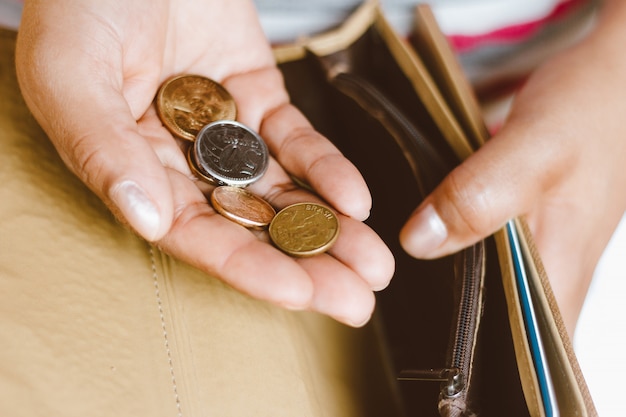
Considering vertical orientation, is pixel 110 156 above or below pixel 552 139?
below

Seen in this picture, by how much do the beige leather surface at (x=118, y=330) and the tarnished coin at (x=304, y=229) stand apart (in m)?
0.11

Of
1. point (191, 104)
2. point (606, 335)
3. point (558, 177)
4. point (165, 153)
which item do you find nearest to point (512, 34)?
point (558, 177)

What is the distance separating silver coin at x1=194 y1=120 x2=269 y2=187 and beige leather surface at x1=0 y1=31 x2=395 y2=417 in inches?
6.3

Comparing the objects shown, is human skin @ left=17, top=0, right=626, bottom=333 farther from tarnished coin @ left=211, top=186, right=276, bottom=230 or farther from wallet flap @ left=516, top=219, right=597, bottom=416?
wallet flap @ left=516, top=219, right=597, bottom=416

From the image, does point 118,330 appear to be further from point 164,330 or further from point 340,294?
point 340,294

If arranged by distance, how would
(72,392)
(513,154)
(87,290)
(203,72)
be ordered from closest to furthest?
(72,392) → (87,290) → (513,154) → (203,72)

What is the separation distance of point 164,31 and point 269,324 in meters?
0.58

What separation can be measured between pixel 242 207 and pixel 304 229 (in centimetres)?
11

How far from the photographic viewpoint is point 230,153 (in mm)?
966

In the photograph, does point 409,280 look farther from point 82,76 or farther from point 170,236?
point 82,76

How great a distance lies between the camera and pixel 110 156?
2.47 feet

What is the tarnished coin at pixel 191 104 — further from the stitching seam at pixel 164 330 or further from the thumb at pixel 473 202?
the thumb at pixel 473 202

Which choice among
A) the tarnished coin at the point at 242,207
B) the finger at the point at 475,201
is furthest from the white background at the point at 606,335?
the tarnished coin at the point at 242,207

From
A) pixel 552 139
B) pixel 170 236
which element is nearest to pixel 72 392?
pixel 170 236
